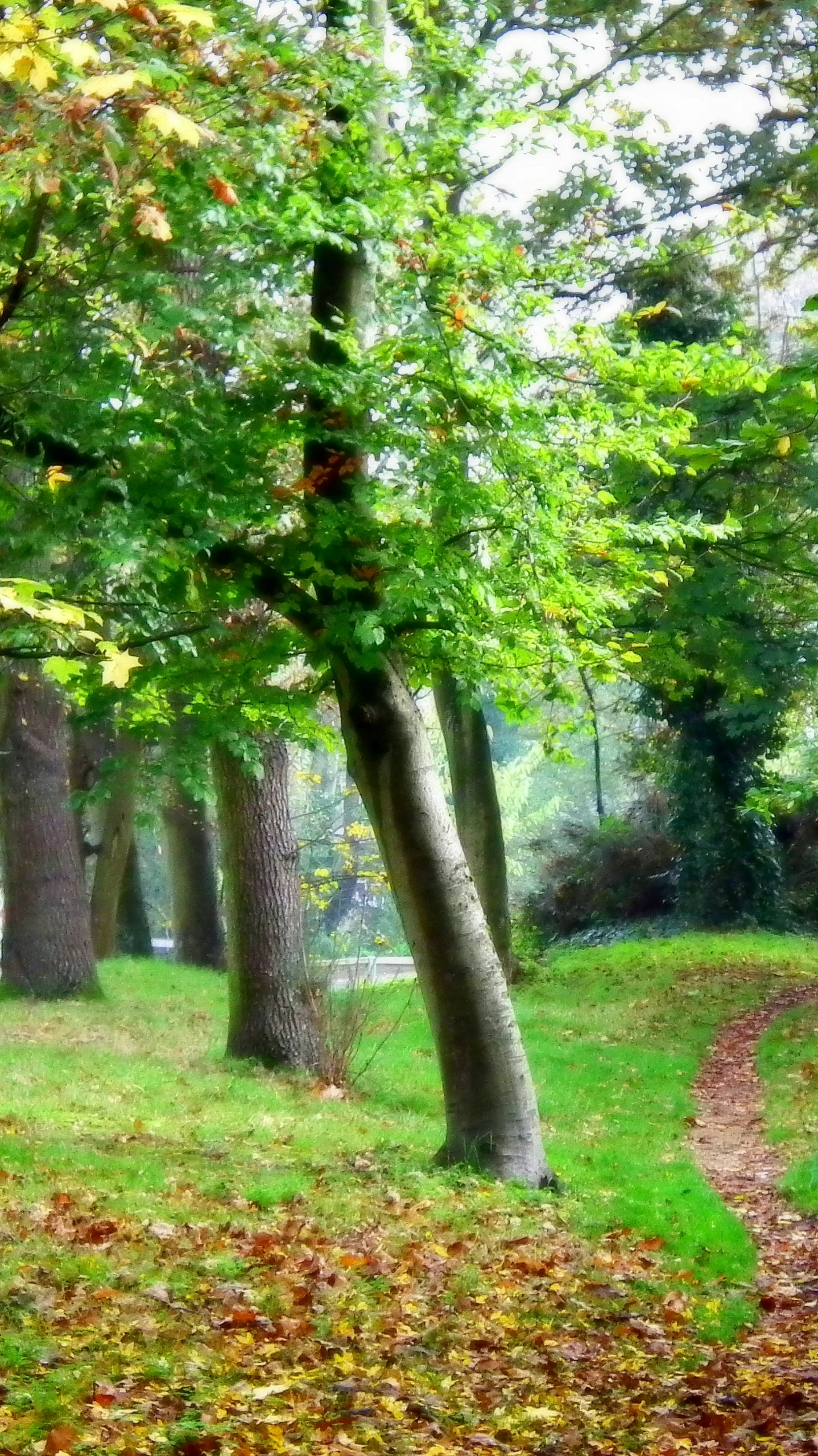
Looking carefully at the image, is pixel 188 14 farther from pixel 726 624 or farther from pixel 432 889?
pixel 726 624

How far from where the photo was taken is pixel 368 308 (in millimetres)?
9695

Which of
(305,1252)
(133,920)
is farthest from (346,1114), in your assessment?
(133,920)

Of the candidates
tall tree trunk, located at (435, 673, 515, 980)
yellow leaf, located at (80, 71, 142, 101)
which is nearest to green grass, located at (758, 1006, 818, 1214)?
tall tree trunk, located at (435, 673, 515, 980)

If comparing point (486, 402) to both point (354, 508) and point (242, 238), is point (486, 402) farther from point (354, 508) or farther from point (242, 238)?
point (242, 238)

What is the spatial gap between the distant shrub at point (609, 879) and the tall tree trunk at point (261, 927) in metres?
16.3

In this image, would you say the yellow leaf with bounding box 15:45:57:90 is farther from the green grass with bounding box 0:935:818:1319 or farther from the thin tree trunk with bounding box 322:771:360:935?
the thin tree trunk with bounding box 322:771:360:935

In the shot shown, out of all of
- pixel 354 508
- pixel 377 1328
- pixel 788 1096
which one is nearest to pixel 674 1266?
pixel 377 1328

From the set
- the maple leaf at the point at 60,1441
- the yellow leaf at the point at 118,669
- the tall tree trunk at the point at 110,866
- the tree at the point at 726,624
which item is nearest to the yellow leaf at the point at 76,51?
the yellow leaf at the point at 118,669

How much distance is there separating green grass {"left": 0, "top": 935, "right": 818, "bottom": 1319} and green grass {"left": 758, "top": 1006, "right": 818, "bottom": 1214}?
0.73m

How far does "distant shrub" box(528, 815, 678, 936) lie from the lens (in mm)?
29875

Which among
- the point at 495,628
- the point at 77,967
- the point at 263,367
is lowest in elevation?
the point at 77,967

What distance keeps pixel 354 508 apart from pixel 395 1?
5393mm

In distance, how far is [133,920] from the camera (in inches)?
981

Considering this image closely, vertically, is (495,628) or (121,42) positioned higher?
(121,42)
